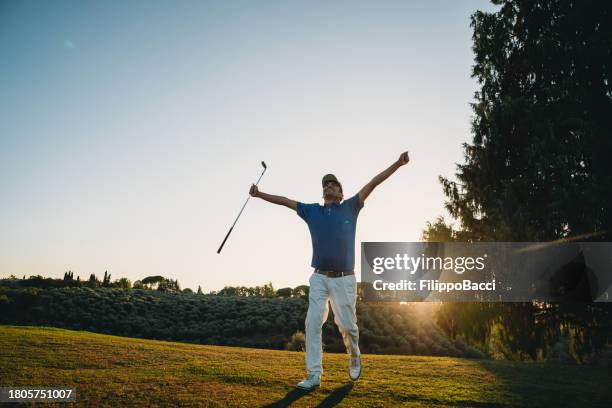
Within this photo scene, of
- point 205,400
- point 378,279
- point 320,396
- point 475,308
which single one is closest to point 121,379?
point 205,400

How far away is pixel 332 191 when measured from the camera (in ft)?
20.3

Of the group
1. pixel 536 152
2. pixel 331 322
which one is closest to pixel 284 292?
pixel 331 322

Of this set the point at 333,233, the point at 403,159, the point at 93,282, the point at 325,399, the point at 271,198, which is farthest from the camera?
the point at 93,282

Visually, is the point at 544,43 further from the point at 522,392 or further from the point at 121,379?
the point at 121,379

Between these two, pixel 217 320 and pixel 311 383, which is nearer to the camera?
pixel 311 383

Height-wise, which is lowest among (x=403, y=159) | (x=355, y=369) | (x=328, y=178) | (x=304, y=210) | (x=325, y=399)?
(x=325, y=399)

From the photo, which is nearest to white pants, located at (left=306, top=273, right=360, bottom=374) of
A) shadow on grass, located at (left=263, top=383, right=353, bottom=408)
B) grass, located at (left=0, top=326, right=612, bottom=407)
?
shadow on grass, located at (left=263, top=383, right=353, bottom=408)

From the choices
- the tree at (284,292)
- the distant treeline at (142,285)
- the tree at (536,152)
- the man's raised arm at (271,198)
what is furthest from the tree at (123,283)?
the man's raised arm at (271,198)

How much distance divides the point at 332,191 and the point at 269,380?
2627 mm

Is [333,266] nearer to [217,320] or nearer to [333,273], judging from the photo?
[333,273]

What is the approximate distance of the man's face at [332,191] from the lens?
20.3 feet

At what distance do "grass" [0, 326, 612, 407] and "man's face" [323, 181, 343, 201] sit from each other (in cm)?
241

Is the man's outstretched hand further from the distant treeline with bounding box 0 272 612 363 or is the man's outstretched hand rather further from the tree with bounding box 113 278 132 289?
the tree with bounding box 113 278 132 289

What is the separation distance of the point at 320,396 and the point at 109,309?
21.0 meters
